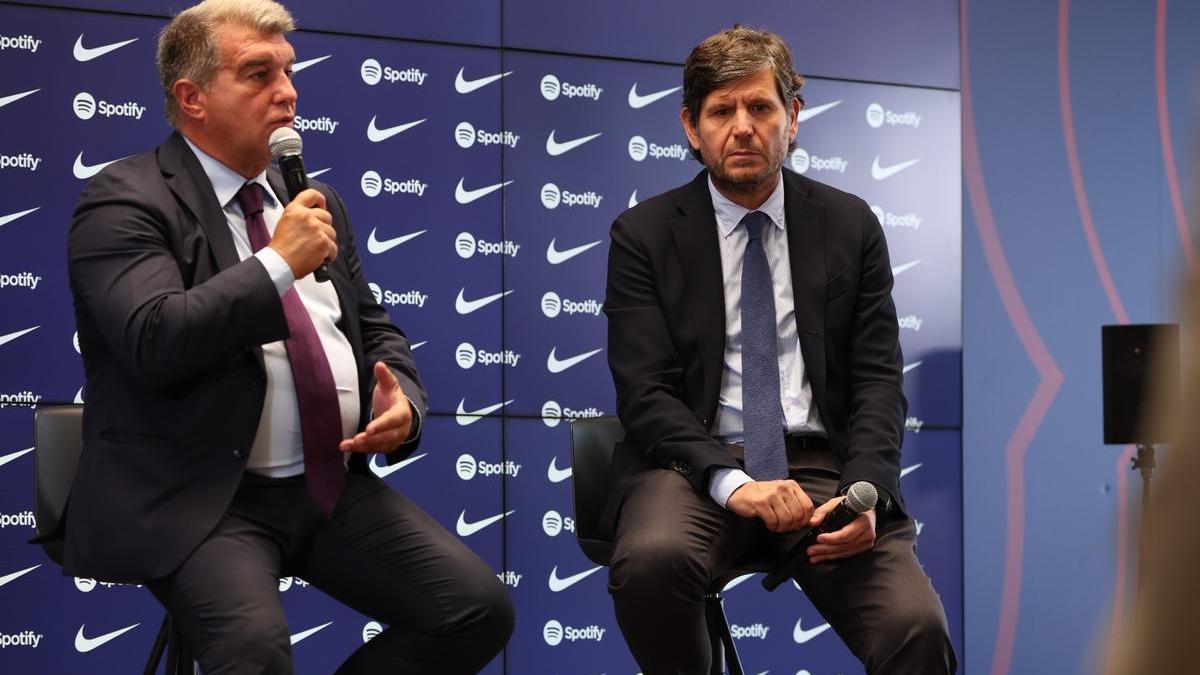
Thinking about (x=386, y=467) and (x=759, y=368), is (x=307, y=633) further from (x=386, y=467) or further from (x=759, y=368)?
(x=759, y=368)

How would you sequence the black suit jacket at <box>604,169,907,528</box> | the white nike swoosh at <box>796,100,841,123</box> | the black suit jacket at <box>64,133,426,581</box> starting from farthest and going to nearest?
the white nike swoosh at <box>796,100,841,123</box> < the black suit jacket at <box>604,169,907,528</box> < the black suit jacket at <box>64,133,426,581</box>

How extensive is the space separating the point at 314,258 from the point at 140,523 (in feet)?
1.86

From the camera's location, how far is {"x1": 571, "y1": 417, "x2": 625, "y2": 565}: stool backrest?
9.68 feet

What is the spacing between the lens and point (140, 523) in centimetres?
228

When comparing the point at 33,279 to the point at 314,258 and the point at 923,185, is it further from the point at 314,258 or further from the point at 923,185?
the point at 923,185

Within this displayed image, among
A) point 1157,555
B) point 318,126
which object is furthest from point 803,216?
point 1157,555

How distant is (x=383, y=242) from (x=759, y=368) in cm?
182

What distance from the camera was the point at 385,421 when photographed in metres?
2.43

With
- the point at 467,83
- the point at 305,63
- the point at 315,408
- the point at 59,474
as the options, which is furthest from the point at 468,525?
the point at 315,408

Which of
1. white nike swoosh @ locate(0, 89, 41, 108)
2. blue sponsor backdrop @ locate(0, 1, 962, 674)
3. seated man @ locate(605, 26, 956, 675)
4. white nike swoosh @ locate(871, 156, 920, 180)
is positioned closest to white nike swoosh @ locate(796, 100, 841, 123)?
blue sponsor backdrop @ locate(0, 1, 962, 674)

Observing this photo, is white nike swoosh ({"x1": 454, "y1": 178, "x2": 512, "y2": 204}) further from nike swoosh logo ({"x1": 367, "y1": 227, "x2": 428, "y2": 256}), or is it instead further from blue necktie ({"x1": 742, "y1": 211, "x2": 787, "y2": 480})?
blue necktie ({"x1": 742, "y1": 211, "x2": 787, "y2": 480})

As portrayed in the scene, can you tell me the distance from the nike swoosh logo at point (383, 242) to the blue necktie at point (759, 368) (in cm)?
161

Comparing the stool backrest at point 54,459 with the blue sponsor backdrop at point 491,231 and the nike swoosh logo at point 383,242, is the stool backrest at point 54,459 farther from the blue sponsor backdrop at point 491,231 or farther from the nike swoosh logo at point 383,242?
the nike swoosh logo at point 383,242

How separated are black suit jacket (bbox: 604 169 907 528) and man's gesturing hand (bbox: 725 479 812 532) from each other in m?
0.13
